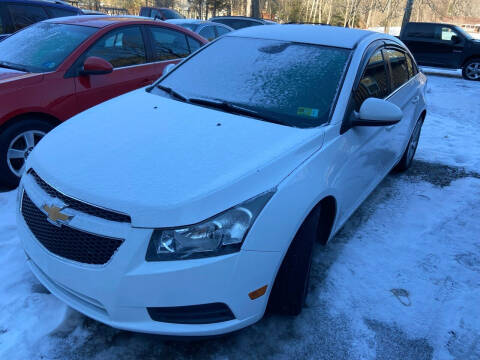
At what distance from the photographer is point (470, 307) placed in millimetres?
2709

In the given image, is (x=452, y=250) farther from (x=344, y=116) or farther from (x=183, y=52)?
(x=183, y=52)

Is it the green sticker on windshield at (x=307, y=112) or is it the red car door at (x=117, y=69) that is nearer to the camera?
the green sticker on windshield at (x=307, y=112)

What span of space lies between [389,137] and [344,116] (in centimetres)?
114

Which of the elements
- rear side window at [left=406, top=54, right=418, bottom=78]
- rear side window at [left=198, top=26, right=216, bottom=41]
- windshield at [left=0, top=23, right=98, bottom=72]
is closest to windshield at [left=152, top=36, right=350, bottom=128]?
windshield at [left=0, top=23, right=98, bottom=72]

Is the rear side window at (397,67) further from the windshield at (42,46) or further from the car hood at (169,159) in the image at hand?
the windshield at (42,46)

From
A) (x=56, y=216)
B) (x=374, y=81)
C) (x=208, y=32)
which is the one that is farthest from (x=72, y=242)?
(x=208, y=32)

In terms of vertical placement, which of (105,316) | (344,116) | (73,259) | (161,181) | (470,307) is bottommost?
(470,307)

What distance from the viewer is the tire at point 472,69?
1321cm

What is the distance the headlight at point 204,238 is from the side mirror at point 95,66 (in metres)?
2.82

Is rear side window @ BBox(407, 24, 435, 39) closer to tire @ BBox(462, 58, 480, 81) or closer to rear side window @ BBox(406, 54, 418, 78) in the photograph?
tire @ BBox(462, 58, 480, 81)

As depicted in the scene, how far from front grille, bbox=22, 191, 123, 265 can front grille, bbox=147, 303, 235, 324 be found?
13.2 inches

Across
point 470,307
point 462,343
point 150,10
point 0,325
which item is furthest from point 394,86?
point 150,10

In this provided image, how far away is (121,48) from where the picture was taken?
4.63m

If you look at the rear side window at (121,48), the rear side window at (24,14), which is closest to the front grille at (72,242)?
the rear side window at (121,48)
